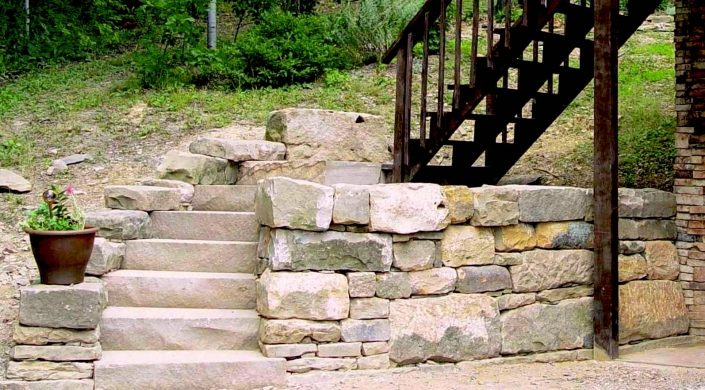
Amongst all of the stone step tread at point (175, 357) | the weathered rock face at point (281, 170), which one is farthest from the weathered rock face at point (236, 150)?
the stone step tread at point (175, 357)

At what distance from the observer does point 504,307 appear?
5633mm

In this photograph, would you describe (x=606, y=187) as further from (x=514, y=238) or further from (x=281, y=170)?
(x=281, y=170)

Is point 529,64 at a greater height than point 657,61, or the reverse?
point 657,61

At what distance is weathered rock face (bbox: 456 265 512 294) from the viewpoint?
5.53 meters

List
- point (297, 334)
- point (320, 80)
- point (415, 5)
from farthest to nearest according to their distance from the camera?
point (415, 5) < point (320, 80) < point (297, 334)

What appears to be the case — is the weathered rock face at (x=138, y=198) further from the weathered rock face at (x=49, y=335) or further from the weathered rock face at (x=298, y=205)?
the weathered rock face at (x=49, y=335)

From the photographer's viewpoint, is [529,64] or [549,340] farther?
[529,64]

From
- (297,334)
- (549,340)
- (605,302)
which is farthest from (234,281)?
(605,302)

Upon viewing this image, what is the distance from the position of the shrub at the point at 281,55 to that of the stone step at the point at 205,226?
5.32m

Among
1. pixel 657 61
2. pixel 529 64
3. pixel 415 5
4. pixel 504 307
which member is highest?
pixel 415 5

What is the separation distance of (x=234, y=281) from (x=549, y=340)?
2187mm

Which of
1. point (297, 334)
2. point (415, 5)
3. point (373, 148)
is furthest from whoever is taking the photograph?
point (415, 5)

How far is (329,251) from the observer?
516cm

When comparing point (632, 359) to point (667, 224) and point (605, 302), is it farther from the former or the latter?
point (667, 224)
